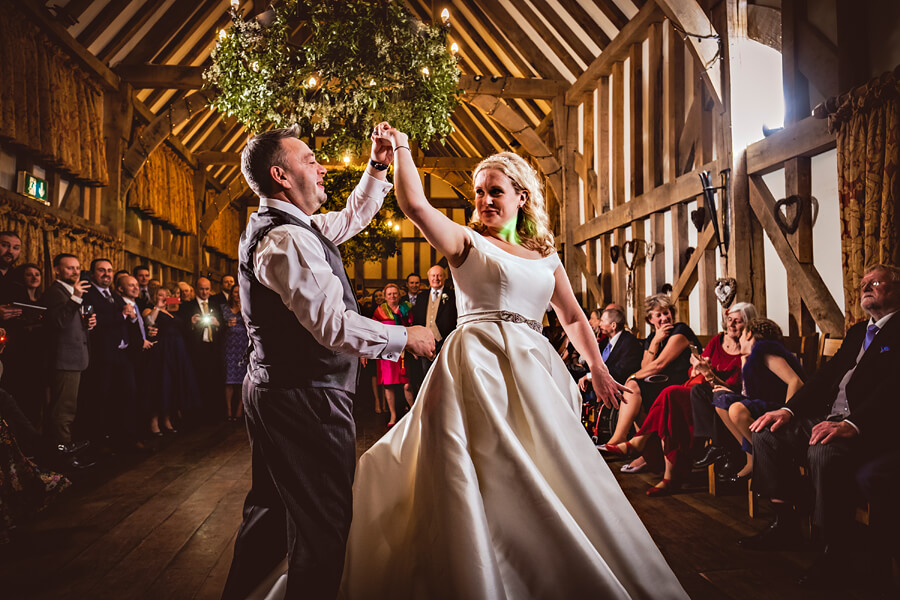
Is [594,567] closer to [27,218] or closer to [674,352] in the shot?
[674,352]

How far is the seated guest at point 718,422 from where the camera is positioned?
3.61m

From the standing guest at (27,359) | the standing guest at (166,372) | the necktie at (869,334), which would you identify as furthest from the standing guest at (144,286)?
the necktie at (869,334)

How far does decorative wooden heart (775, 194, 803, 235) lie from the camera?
4.31 metres

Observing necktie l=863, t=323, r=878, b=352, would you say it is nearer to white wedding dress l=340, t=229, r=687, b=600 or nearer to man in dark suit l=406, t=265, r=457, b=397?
white wedding dress l=340, t=229, r=687, b=600

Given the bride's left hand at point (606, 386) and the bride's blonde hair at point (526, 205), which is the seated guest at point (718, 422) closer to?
the bride's left hand at point (606, 386)

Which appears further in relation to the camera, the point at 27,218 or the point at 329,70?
the point at 27,218

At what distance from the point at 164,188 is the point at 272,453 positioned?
431 inches

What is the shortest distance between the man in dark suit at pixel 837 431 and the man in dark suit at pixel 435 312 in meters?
3.21

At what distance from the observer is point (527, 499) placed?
160cm

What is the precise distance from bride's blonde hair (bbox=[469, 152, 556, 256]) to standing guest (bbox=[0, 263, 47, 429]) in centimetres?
376

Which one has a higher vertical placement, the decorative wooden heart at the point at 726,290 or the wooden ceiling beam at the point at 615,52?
the wooden ceiling beam at the point at 615,52

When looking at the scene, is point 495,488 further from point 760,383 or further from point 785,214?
point 785,214

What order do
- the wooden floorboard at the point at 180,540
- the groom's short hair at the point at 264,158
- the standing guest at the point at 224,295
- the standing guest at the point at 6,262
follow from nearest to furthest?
the groom's short hair at the point at 264,158 < the wooden floorboard at the point at 180,540 < the standing guest at the point at 6,262 < the standing guest at the point at 224,295

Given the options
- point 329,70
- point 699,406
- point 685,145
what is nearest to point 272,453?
point 329,70
